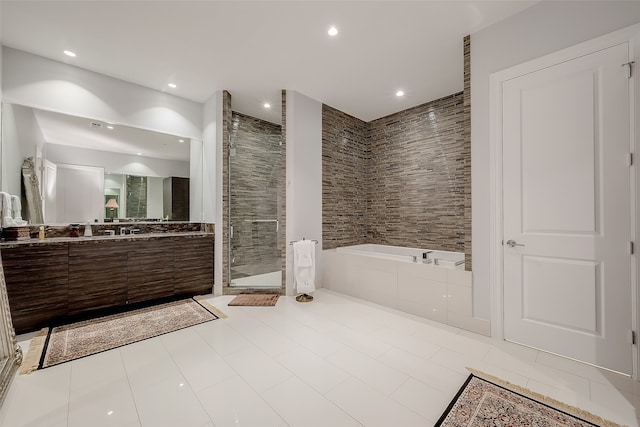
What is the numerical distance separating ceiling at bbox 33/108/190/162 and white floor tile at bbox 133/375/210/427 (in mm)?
3125

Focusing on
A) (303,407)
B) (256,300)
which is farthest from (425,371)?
(256,300)

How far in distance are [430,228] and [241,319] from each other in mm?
3090

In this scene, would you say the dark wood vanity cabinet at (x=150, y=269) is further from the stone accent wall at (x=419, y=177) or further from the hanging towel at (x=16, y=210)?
the stone accent wall at (x=419, y=177)

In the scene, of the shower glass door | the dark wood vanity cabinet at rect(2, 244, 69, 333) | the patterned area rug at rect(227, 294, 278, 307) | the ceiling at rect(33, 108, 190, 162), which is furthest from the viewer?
the shower glass door

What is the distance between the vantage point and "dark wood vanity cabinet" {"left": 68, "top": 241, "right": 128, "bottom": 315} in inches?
110

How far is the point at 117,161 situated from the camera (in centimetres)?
351

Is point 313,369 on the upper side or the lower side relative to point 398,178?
lower

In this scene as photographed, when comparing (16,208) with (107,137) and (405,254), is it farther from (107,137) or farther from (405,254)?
(405,254)

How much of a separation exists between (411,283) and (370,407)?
1720 millimetres

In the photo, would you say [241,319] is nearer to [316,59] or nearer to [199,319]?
[199,319]

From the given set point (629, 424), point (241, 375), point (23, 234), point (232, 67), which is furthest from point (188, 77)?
point (629, 424)

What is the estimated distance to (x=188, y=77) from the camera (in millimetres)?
3449

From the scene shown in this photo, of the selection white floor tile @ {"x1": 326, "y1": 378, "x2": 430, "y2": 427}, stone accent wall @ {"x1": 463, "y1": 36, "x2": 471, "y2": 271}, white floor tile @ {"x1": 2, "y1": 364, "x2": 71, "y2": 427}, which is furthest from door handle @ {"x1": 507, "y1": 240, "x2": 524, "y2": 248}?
white floor tile @ {"x1": 2, "y1": 364, "x2": 71, "y2": 427}

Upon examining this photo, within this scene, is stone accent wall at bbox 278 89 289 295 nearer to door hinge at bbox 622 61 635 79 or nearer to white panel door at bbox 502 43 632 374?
Answer: white panel door at bbox 502 43 632 374
